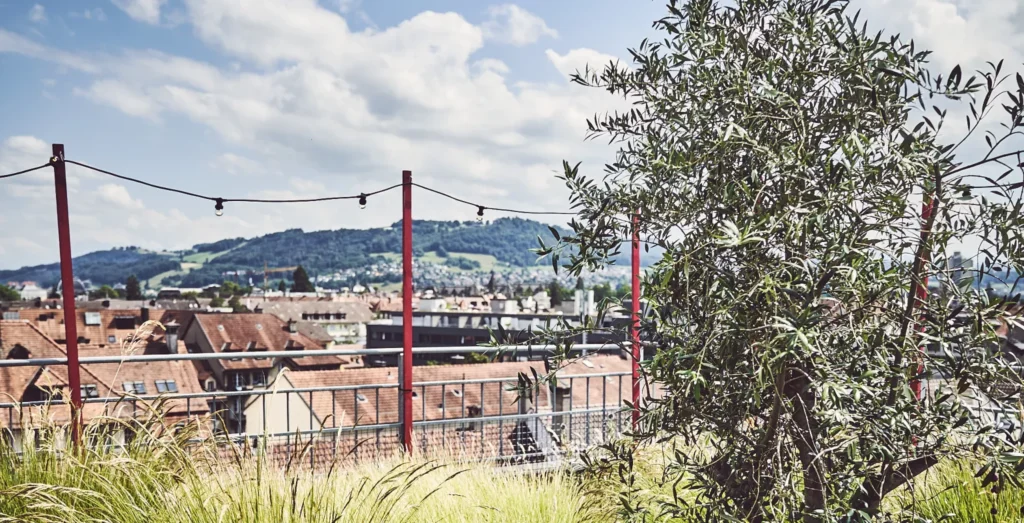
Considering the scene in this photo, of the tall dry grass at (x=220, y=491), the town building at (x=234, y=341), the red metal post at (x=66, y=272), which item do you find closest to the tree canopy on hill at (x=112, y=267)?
the town building at (x=234, y=341)

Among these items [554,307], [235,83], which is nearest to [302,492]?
[235,83]

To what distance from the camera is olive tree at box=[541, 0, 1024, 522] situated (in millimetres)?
1768

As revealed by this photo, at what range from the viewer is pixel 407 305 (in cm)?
425

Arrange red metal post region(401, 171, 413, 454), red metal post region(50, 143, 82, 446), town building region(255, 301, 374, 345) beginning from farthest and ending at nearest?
town building region(255, 301, 374, 345)
red metal post region(401, 171, 413, 454)
red metal post region(50, 143, 82, 446)

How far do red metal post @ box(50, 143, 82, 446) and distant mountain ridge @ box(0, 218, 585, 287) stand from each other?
98.6 meters

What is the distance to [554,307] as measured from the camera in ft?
265

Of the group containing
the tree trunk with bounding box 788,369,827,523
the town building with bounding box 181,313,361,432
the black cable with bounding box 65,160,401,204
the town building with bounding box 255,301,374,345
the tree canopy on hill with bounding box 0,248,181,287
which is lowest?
the town building with bounding box 255,301,374,345

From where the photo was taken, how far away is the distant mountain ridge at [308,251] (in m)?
113

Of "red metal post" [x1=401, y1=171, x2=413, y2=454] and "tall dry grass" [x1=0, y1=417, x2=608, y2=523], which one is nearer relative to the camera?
"tall dry grass" [x1=0, y1=417, x2=608, y2=523]

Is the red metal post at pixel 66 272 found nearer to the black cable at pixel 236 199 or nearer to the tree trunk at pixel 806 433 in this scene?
the black cable at pixel 236 199

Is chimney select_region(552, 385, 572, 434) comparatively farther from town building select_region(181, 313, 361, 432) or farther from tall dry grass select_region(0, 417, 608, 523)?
town building select_region(181, 313, 361, 432)

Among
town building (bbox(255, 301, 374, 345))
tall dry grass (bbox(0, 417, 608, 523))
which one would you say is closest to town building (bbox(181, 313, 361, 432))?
town building (bbox(255, 301, 374, 345))

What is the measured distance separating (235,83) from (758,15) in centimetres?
7080

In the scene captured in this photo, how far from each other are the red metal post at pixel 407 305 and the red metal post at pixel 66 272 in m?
1.65
